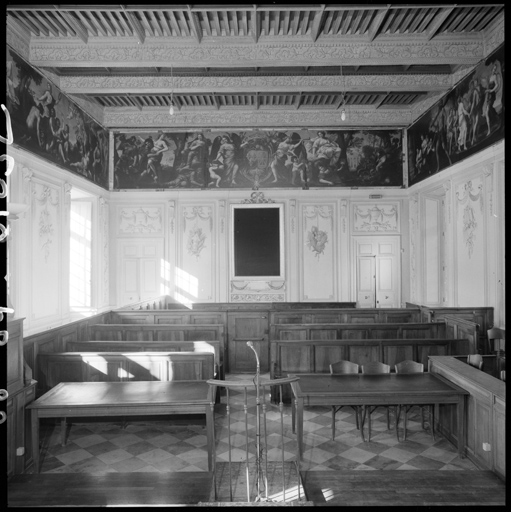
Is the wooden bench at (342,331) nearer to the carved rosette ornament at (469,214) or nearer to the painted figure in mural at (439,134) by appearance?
the carved rosette ornament at (469,214)

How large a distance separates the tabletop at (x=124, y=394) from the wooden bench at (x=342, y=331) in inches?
109

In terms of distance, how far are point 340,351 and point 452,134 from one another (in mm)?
6167

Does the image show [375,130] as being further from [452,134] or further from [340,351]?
[340,351]

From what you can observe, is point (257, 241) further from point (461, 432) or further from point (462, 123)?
point (461, 432)

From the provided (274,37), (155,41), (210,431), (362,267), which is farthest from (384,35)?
(210,431)

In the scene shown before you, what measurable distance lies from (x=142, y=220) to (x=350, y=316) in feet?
23.5

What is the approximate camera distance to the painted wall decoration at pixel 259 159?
13.3 m

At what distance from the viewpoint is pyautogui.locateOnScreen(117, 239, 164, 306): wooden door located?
13297mm

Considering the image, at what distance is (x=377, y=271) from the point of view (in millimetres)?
13352

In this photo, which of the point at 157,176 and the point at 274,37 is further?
the point at 157,176

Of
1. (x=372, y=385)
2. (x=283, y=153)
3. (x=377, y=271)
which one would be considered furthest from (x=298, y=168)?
(x=372, y=385)

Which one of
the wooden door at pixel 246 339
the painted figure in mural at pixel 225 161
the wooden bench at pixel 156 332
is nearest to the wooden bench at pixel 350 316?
the wooden door at pixel 246 339

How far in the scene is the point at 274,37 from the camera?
8.50 metres

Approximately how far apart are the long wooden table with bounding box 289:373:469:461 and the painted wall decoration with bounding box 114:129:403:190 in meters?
8.98
